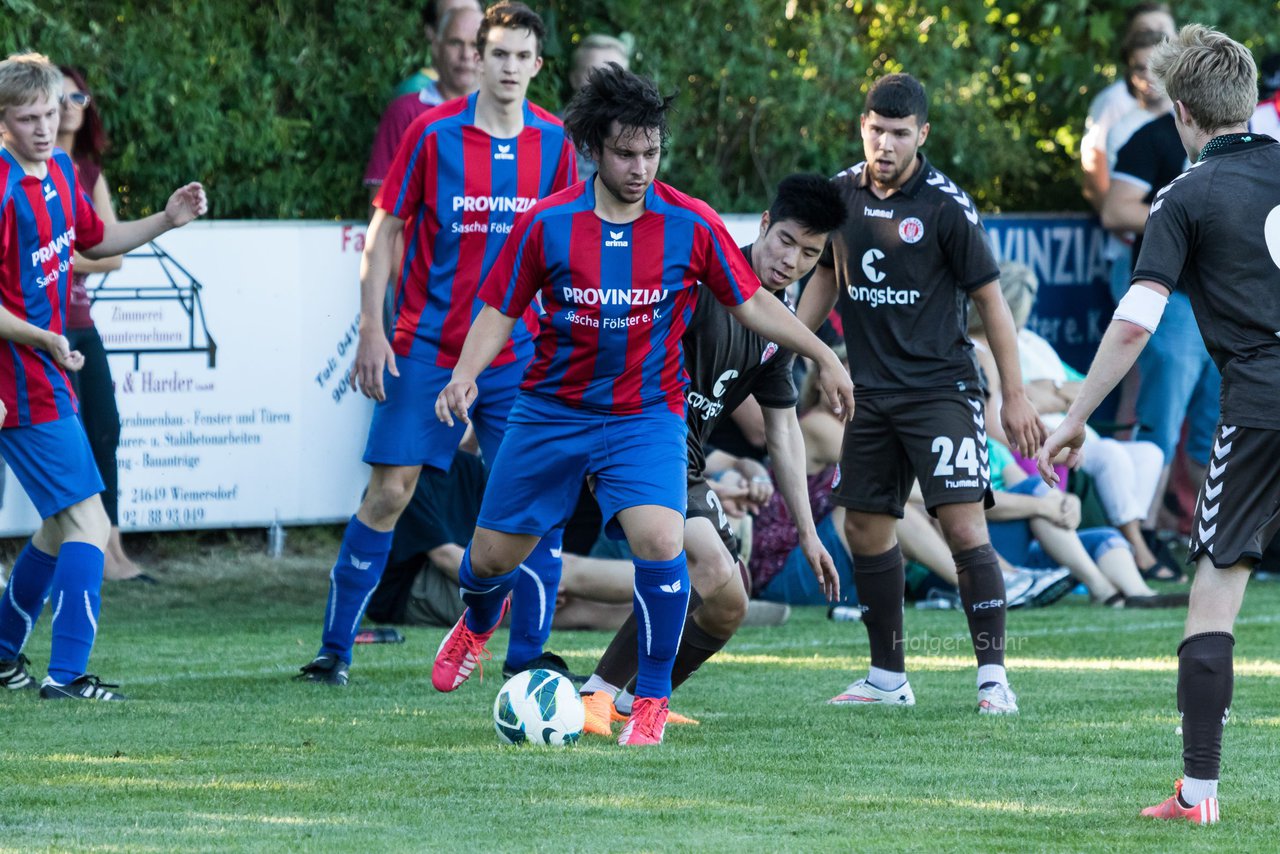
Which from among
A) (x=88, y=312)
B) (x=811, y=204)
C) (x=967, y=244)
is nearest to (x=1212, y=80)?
(x=811, y=204)

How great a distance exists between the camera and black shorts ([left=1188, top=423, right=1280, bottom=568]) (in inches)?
178

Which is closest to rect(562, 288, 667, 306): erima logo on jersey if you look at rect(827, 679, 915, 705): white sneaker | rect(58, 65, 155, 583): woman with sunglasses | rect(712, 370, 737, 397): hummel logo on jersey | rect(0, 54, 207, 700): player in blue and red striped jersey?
rect(712, 370, 737, 397): hummel logo on jersey

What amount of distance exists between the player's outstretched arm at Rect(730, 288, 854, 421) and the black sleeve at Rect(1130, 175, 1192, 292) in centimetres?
129

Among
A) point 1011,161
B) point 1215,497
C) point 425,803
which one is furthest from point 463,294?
point 1011,161

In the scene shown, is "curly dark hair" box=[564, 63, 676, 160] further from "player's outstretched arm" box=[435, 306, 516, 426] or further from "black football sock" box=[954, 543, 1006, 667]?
"black football sock" box=[954, 543, 1006, 667]

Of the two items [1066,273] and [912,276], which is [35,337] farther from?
[1066,273]

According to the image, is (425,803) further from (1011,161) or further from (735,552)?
(1011,161)

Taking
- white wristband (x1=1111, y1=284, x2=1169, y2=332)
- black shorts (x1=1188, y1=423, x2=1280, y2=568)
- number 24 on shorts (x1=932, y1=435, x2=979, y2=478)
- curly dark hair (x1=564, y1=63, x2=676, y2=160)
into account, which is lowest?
number 24 on shorts (x1=932, y1=435, x2=979, y2=478)

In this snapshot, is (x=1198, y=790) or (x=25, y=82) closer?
(x=1198, y=790)

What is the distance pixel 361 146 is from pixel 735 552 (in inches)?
212

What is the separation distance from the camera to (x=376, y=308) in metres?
7.13

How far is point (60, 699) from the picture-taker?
256 inches

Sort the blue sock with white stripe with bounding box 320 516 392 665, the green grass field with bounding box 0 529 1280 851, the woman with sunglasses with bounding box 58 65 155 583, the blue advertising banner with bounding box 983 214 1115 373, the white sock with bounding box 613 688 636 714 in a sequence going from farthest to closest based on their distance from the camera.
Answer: the blue advertising banner with bounding box 983 214 1115 373 < the woman with sunglasses with bounding box 58 65 155 583 < the blue sock with white stripe with bounding box 320 516 392 665 < the white sock with bounding box 613 688 636 714 < the green grass field with bounding box 0 529 1280 851

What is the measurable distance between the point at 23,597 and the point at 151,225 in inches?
53.3
